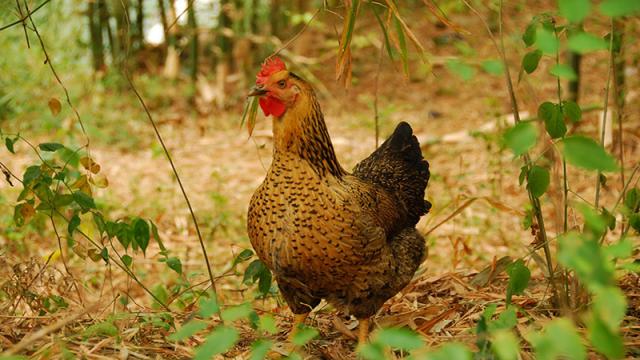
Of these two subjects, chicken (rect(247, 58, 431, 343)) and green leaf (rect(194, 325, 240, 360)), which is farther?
chicken (rect(247, 58, 431, 343))

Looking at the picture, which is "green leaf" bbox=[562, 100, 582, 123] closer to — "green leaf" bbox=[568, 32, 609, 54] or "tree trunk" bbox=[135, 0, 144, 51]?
"green leaf" bbox=[568, 32, 609, 54]

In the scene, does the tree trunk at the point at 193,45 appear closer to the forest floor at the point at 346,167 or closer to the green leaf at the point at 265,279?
the forest floor at the point at 346,167

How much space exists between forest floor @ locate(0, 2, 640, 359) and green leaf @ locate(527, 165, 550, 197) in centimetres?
5

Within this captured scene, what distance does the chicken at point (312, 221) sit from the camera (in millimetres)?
2992

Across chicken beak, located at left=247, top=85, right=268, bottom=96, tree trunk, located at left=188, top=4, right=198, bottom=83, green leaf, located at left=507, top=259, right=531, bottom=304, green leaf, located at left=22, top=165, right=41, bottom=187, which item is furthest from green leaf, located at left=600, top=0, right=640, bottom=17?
tree trunk, located at left=188, top=4, right=198, bottom=83

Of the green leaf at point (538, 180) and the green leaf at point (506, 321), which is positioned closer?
the green leaf at point (506, 321)

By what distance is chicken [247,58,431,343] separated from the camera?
2.99 meters

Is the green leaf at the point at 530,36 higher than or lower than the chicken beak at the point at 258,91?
higher

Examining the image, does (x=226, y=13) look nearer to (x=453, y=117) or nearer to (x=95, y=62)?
(x=95, y=62)

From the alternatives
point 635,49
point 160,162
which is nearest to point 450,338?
point 160,162

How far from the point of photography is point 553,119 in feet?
8.55

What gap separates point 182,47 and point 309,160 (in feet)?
24.9

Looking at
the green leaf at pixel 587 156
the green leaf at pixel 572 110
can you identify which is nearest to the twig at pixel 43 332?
the green leaf at pixel 587 156

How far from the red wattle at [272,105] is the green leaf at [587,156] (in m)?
1.58
